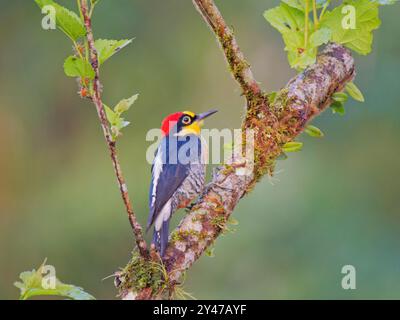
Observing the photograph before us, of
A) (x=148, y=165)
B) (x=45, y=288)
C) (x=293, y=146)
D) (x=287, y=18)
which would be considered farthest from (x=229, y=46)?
(x=148, y=165)

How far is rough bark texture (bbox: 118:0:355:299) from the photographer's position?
2.73 meters

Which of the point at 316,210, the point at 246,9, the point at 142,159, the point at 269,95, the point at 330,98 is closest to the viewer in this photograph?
the point at 269,95

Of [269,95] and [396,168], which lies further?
[396,168]

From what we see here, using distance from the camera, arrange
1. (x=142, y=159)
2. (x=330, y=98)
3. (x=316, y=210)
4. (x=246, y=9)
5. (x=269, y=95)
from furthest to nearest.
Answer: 1. (x=246, y=9)
2. (x=142, y=159)
3. (x=316, y=210)
4. (x=330, y=98)
5. (x=269, y=95)

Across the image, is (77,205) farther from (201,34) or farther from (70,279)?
(201,34)

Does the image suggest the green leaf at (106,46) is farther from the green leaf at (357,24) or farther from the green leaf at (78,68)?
the green leaf at (357,24)

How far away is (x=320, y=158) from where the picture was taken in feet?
26.9

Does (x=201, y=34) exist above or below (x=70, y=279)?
above

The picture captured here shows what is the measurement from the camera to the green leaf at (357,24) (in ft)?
10.6

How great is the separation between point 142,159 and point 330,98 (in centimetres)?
555

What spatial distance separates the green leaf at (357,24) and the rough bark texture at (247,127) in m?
0.09

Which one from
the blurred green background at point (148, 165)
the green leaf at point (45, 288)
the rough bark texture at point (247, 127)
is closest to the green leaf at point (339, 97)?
the rough bark texture at point (247, 127)

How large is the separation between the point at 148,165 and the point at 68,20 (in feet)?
20.2

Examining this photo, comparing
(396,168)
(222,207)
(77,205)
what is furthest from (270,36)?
(222,207)
